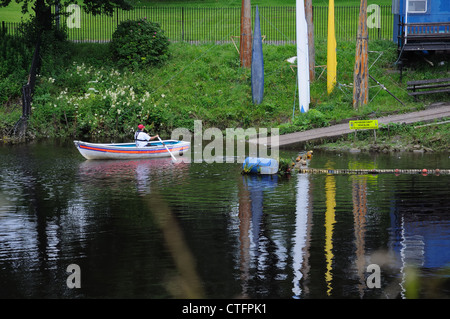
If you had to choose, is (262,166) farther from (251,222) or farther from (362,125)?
(251,222)

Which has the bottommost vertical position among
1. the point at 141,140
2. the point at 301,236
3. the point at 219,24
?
the point at 301,236

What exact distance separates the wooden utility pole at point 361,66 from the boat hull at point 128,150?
8.80 m

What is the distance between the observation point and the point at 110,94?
3366cm

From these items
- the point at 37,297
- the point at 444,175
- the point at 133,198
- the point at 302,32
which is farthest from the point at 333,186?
the point at 302,32

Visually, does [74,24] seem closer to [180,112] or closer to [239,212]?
[180,112]

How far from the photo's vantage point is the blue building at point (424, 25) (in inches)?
1331

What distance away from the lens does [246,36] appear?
36031 millimetres

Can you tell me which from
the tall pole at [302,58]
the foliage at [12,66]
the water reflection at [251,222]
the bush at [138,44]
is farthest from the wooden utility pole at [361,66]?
the foliage at [12,66]

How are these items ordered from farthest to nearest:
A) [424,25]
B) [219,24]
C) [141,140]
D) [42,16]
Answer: [219,24] < [42,16] < [424,25] < [141,140]

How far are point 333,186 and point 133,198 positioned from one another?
20.2 ft

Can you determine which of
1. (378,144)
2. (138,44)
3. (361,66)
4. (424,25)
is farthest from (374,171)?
(138,44)

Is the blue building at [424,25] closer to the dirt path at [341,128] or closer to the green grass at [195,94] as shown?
the green grass at [195,94]

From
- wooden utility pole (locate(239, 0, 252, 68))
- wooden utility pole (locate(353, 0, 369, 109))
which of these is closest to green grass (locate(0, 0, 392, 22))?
wooden utility pole (locate(239, 0, 252, 68))

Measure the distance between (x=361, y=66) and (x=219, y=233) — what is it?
17.6 metres
